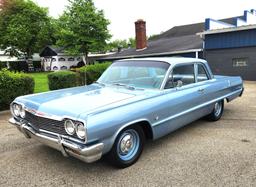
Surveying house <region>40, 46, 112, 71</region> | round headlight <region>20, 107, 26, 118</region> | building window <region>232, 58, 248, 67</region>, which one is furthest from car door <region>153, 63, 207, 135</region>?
house <region>40, 46, 112, 71</region>

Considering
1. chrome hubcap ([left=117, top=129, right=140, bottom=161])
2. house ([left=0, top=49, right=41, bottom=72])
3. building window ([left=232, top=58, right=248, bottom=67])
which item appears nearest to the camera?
chrome hubcap ([left=117, top=129, right=140, bottom=161])

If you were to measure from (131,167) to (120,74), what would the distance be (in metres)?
1.99

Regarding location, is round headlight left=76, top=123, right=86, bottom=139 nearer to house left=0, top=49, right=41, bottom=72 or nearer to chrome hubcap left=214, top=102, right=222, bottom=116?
chrome hubcap left=214, top=102, right=222, bottom=116

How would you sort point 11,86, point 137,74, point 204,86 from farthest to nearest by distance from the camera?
point 11,86 → point 204,86 → point 137,74

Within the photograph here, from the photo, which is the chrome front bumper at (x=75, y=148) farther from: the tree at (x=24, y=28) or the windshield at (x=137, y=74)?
the tree at (x=24, y=28)

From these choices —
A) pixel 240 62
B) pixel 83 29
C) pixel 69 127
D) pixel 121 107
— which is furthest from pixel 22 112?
pixel 83 29

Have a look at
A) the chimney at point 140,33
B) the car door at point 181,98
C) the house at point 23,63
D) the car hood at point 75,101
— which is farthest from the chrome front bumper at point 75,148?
the house at point 23,63

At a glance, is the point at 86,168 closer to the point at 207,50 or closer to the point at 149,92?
the point at 149,92

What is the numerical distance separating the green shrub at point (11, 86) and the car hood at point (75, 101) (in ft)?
13.2

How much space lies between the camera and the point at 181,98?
475 centimetres

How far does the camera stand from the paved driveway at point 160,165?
11.6 feet

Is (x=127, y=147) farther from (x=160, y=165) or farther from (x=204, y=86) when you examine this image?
(x=204, y=86)

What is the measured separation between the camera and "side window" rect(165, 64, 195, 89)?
4751mm

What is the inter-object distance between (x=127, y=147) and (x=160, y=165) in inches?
23.9
